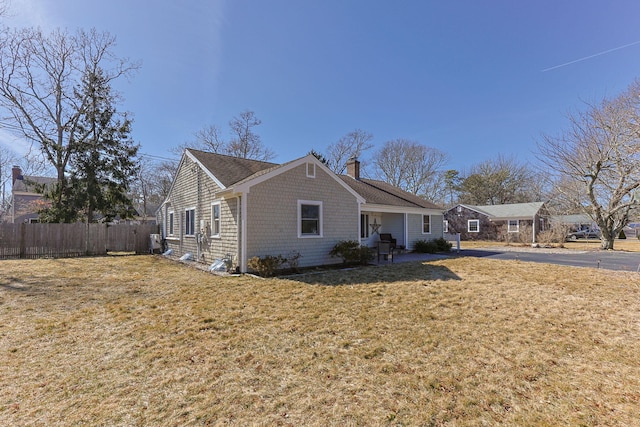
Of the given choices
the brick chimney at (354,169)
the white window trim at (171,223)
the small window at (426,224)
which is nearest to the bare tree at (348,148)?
the brick chimney at (354,169)

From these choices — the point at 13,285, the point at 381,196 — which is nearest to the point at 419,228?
the point at 381,196

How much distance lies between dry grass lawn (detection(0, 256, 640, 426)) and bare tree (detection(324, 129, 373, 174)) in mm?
26570

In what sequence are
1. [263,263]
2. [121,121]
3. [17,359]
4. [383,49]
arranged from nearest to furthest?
[17,359]
[263,263]
[383,49]
[121,121]

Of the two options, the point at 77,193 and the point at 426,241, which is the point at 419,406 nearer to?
the point at 426,241

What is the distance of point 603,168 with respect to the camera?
18.6 metres

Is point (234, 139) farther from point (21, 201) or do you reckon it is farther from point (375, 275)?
point (375, 275)

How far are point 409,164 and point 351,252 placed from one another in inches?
1087

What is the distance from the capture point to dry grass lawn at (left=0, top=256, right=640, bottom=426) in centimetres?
258

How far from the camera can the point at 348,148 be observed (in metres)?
32.8

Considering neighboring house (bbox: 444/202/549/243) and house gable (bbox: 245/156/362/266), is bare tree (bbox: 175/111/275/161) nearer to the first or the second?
house gable (bbox: 245/156/362/266)

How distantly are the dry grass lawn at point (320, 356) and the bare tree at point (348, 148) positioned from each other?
2657 cm

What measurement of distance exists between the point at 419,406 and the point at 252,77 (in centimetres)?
1671

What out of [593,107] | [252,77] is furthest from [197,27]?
[593,107]

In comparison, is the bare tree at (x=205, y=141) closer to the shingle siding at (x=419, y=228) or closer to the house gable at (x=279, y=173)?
the shingle siding at (x=419, y=228)
